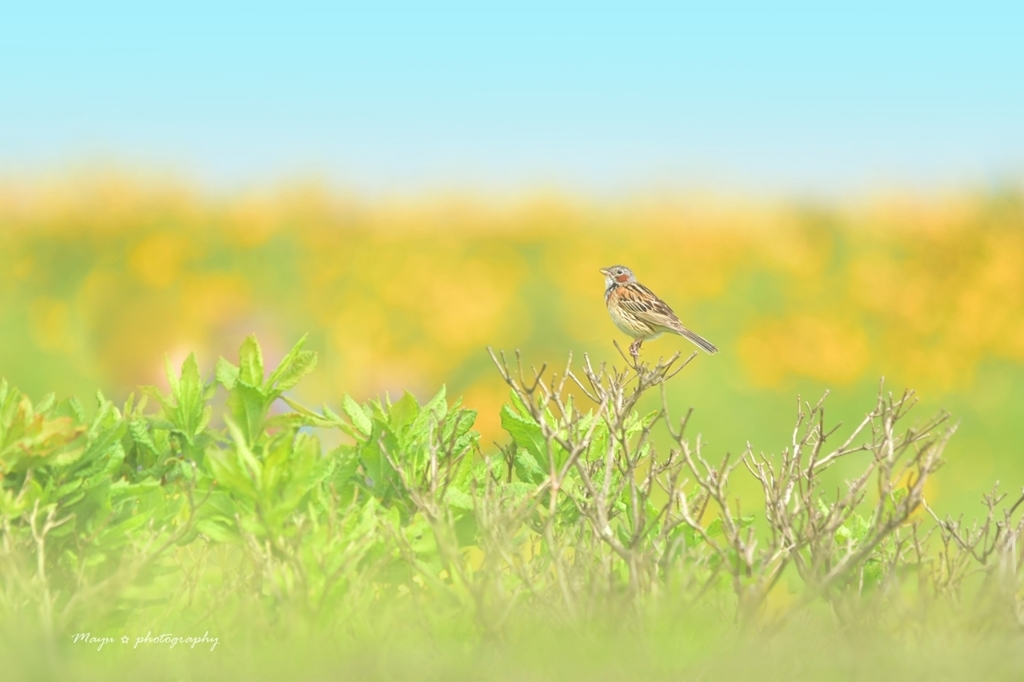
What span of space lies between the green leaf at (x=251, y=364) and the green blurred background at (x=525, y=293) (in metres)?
7.13

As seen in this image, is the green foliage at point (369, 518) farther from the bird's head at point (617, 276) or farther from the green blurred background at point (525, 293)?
the green blurred background at point (525, 293)

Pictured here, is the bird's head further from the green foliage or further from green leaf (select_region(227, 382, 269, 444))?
green leaf (select_region(227, 382, 269, 444))

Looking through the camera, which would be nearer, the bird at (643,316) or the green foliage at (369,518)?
the green foliage at (369,518)

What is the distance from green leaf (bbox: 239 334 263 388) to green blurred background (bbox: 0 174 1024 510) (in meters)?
7.13

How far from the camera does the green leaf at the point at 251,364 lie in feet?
13.0

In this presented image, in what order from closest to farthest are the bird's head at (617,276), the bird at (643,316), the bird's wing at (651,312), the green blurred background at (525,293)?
1. the bird at (643,316)
2. the bird's wing at (651,312)
3. the bird's head at (617,276)
4. the green blurred background at (525,293)

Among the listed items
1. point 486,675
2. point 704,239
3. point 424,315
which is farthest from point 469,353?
point 486,675

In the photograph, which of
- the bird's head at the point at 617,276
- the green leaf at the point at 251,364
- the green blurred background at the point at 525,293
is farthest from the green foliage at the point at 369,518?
the green blurred background at the point at 525,293

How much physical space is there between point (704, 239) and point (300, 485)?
11.4 metres

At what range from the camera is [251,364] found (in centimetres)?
398

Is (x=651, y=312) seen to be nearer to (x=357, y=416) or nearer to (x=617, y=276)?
(x=617, y=276)

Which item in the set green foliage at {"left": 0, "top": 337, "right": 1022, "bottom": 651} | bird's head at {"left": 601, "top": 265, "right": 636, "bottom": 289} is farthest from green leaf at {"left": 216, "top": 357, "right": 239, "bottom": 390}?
bird's head at {"left": 601, "top": 265, "right": 636, "bottom": 289}

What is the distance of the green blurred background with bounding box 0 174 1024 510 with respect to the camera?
40.2ft

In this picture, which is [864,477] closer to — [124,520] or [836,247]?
[124,520]
